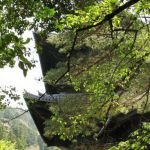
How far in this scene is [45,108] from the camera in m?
15.4

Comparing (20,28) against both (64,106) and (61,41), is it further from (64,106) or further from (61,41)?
(64,106)

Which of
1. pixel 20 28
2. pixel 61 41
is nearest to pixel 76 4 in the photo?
pixel 61 41

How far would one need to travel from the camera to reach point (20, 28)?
786 cm

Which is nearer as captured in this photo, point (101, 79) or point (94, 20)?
point (94, 20)

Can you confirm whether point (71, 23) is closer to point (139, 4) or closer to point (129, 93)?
point (139, 4)

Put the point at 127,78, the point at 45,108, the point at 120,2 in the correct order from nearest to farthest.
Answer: the point at 120,2 → the point at 127,78 → the point at 45,108

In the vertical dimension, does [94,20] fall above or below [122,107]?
above

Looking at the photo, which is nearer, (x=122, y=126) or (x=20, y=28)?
(x=20, y=28)

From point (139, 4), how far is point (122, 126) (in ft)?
25.7

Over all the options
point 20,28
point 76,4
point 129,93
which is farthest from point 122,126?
point 20,28

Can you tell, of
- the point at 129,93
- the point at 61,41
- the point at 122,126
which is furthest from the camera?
the point at 122,126

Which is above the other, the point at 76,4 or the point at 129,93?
the point at 76,4

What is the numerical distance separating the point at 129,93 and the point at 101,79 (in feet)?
A: 3.68

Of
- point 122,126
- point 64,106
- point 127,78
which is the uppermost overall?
point 127,78
